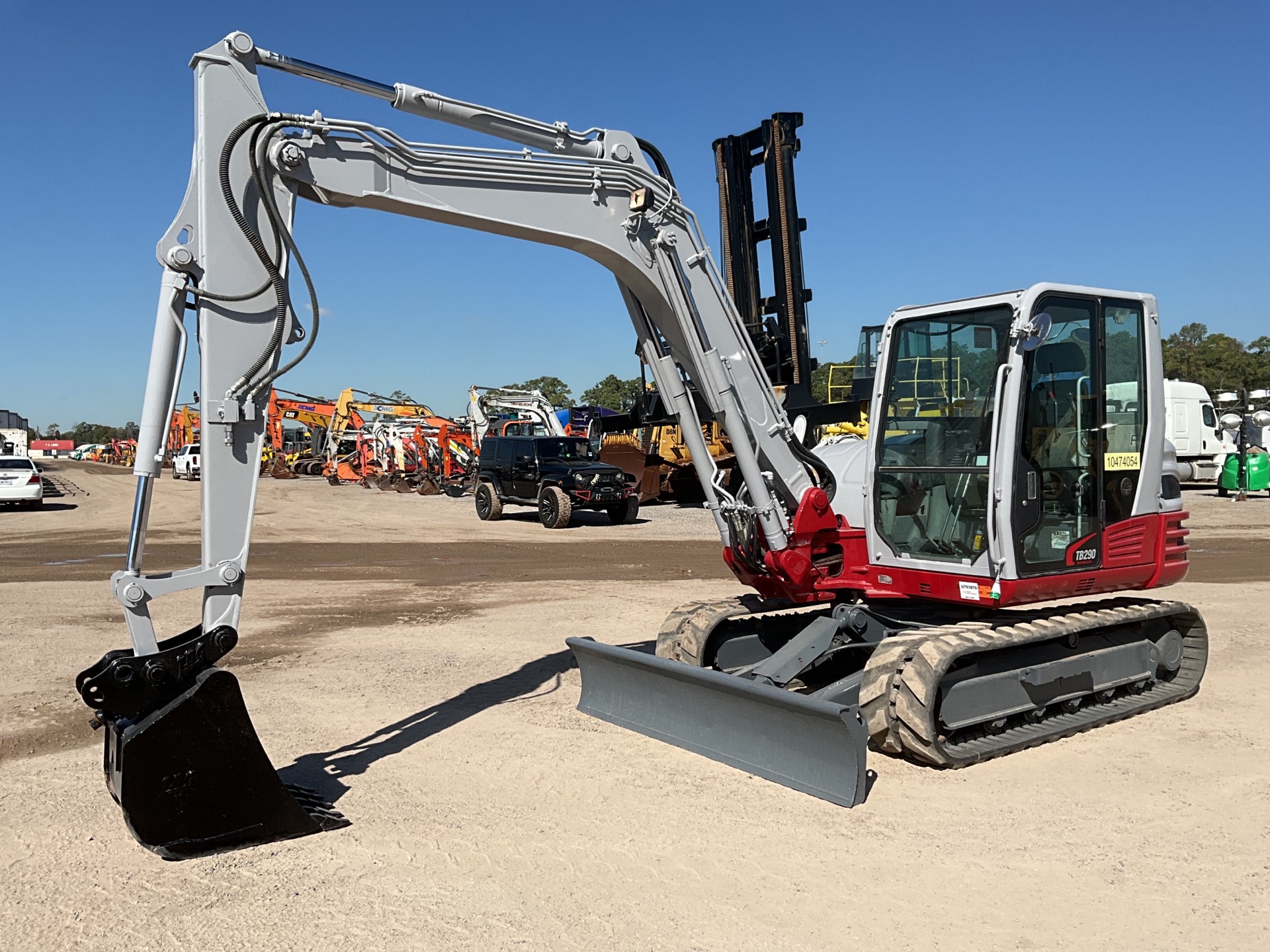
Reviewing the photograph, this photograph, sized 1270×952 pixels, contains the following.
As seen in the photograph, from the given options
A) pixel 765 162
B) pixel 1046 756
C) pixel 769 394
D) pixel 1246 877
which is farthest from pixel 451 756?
pixel 765 162

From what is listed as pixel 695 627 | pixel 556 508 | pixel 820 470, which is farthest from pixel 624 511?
pixel 820 470

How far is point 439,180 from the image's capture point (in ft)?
19.0

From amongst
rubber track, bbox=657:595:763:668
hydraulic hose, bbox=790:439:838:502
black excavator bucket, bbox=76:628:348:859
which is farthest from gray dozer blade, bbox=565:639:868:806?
black excavator bucket, bbox=76:628:348:859

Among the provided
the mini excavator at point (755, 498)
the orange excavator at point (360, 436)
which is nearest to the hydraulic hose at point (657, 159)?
the mini excavator at point (755, 498)

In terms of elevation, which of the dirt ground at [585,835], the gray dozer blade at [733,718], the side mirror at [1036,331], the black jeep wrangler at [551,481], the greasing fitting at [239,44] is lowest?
the dirt ground at [585,835]

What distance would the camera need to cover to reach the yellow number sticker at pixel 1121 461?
6.86 meters

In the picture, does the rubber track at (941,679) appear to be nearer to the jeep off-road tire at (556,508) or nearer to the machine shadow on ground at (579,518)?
the jeep off-road tire at (556,508)

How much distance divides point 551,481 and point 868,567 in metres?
16.3

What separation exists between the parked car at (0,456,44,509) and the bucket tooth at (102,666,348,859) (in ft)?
90.3

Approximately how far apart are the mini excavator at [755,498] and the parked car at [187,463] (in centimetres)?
4175

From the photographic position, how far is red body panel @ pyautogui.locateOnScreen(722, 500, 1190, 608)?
267 inches

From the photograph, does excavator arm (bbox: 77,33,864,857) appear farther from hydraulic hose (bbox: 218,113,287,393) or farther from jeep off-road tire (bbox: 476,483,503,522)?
jeep off-road tire (bbox: 476,483,503,522)

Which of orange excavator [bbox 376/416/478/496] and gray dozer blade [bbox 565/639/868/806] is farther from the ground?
orange excavator [bbox 376/416/478/496]

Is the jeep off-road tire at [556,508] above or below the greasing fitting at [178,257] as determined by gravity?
below
